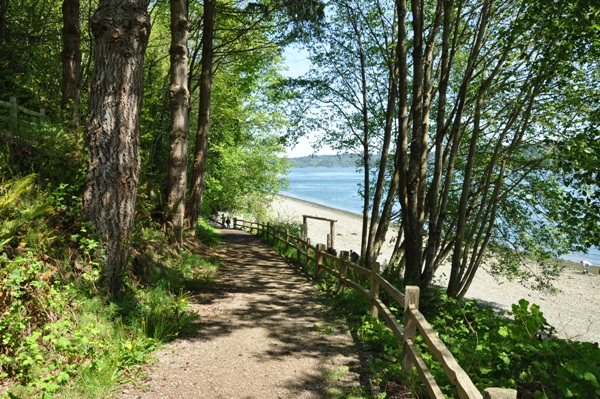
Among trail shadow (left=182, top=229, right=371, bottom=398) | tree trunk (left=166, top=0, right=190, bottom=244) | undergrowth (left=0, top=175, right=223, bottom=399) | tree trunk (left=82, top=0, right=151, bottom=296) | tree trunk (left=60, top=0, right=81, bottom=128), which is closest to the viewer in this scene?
undergrowth (left=0, top=175, right=223, bottom=399)

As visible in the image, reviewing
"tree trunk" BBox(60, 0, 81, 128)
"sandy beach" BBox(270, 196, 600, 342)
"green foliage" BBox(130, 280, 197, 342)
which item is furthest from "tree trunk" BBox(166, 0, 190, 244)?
"sandy beach" BBox(270, 196, 600, 342)

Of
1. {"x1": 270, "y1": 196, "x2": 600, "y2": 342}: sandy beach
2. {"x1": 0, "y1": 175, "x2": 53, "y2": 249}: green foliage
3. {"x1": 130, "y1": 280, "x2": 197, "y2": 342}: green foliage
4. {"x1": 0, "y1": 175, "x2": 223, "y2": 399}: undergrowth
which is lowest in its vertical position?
{"x1": 270, "y1": 196, "x2": 600, "y2": 342}: sandy beach

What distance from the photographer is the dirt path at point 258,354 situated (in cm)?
415

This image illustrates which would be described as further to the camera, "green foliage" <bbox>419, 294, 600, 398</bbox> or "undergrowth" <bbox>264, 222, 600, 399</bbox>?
"green foliage" <bbox>419, 294, 600, 398</bbox>

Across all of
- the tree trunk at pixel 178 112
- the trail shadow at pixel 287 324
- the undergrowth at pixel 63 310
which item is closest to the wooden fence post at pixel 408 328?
the trail shadow at pixel 287 324

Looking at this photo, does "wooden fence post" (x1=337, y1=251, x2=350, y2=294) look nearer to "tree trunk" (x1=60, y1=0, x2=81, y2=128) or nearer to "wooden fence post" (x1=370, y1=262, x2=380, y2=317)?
"wooden fence post" (x1=370, y1=262, x2=380, y2=317)

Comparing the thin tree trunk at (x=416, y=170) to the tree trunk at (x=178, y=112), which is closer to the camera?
the thin tree trunk at (x=416, y=170)

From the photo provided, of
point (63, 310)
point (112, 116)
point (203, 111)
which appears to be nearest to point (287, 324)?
point (63, 310)

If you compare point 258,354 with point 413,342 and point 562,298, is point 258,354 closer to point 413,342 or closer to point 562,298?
point 413,342

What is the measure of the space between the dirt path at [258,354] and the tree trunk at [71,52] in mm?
6870

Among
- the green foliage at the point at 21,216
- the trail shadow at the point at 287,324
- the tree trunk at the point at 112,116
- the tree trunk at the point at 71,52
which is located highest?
the tree trunk at the point at 71,52

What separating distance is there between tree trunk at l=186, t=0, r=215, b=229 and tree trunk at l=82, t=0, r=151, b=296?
22.0ft

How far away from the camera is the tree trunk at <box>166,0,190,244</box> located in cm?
923

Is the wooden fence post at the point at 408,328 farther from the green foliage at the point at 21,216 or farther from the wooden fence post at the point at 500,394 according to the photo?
the green foliage at the point at 21,216
